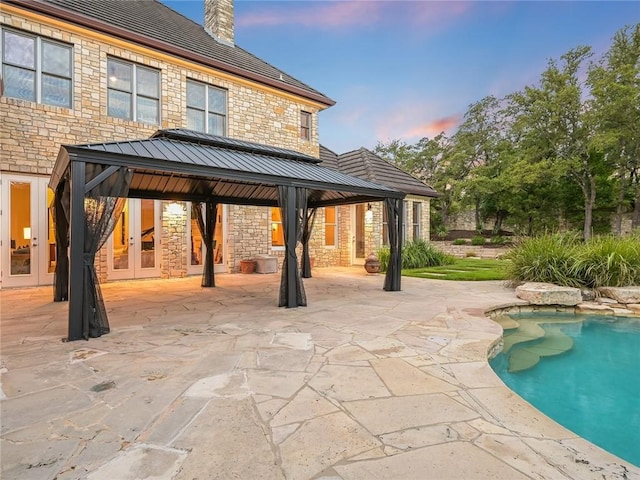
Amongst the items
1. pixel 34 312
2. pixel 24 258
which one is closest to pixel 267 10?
pixel 24 258

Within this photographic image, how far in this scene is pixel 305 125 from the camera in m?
12.7

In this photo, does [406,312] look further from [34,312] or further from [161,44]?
[161,44]

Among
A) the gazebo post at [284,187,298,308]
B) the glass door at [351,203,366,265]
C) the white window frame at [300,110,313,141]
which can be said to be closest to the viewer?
the gazebo post at [284,187,298,308]

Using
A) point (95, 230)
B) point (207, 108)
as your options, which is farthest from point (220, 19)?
point (95, 230)

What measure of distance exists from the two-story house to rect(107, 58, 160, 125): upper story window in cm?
3

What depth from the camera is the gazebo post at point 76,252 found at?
12.9 feet

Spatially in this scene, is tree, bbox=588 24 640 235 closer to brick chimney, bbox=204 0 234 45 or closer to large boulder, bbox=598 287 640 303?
large boulder, bbox=598 287 640 303

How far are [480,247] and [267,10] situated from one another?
15.1 m

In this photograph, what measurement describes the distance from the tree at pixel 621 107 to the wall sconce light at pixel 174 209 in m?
18.1

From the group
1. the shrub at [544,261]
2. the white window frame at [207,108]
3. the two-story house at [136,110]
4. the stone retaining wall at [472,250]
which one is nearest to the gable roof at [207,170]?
the two-story house at [136,110]

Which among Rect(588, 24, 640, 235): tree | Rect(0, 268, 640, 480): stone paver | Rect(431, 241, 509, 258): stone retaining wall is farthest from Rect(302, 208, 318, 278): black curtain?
Rect(588, 24, 640, 235): tree

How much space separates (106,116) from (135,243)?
10.9 ft

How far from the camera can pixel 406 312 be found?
547 cm

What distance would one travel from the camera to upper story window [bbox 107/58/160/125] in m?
8.62
